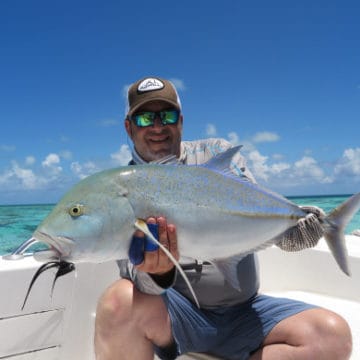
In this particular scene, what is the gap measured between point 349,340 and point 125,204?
1.59 metres

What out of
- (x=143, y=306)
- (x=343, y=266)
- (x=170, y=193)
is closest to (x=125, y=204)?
(x=170, y=193)

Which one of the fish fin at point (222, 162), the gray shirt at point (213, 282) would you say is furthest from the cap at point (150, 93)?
the fish fin at point (222, 162)

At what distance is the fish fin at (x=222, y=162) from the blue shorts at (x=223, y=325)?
3.02 feet

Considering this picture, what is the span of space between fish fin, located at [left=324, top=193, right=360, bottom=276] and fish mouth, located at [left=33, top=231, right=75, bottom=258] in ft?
4.25

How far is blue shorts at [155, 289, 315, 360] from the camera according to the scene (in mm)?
2301

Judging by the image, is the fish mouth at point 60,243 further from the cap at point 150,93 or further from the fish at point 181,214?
the cap at point 150,93

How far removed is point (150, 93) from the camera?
8.71 ft

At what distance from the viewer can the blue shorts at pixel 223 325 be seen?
230 cm

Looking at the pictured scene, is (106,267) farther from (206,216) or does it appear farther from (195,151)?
(206,216)

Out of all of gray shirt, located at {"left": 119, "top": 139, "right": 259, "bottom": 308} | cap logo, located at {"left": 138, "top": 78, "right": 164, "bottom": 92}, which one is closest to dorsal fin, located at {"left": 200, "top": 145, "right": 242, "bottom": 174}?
gray shirt, located at {"left": 119, "top": 139, "right": 259, "bottom": 308}

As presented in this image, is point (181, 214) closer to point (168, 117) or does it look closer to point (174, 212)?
point (174, 212)

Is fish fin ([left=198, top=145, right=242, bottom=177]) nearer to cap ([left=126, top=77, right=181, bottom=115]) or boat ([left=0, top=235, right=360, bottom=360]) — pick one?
cap ([left=126, top=77, right=181, bottom=115])

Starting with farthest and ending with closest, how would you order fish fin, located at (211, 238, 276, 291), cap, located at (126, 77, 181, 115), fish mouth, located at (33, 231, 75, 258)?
cap, located at (126, 77, 181, 115), fish fin, located at (211, 238, 276, 291), fish mouth, located at (33, 231, 75, 258)

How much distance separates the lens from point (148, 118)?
2.68m
